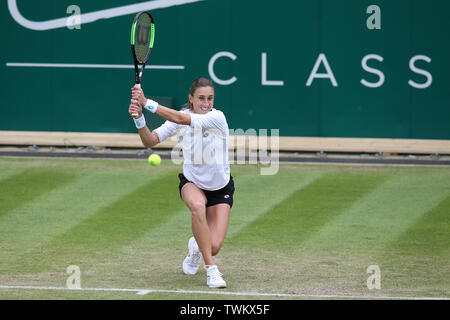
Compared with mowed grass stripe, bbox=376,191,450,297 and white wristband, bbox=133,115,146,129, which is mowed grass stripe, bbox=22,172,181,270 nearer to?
white wristband, bbox=133,115,146,129

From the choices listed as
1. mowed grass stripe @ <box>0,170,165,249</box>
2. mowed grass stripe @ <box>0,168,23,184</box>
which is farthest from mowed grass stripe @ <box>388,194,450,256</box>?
mowed grass stripe @ <box>0,168,23,184</box>

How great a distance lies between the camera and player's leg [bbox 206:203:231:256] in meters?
9.59

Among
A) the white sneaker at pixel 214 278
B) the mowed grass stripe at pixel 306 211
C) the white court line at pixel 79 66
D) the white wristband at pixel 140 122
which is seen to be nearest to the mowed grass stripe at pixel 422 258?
the mowed grass stripe at pixel 306 211

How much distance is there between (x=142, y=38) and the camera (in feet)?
33.0

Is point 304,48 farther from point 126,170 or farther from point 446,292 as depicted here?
point 446,292

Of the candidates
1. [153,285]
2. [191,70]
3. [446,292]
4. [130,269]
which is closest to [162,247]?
[130,269]

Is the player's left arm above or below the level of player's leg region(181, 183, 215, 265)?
above

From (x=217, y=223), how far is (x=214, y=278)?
→ 712mm

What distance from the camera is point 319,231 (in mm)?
12016

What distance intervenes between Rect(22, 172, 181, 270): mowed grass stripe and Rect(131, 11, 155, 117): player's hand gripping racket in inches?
87.3

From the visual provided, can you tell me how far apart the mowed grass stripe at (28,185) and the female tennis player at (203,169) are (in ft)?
13.1

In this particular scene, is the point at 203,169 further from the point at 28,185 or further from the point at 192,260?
the point at 28,185

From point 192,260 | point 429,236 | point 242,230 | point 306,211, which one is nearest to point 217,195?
point 192,260

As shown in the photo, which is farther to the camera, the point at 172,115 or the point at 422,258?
the point at 422,258
